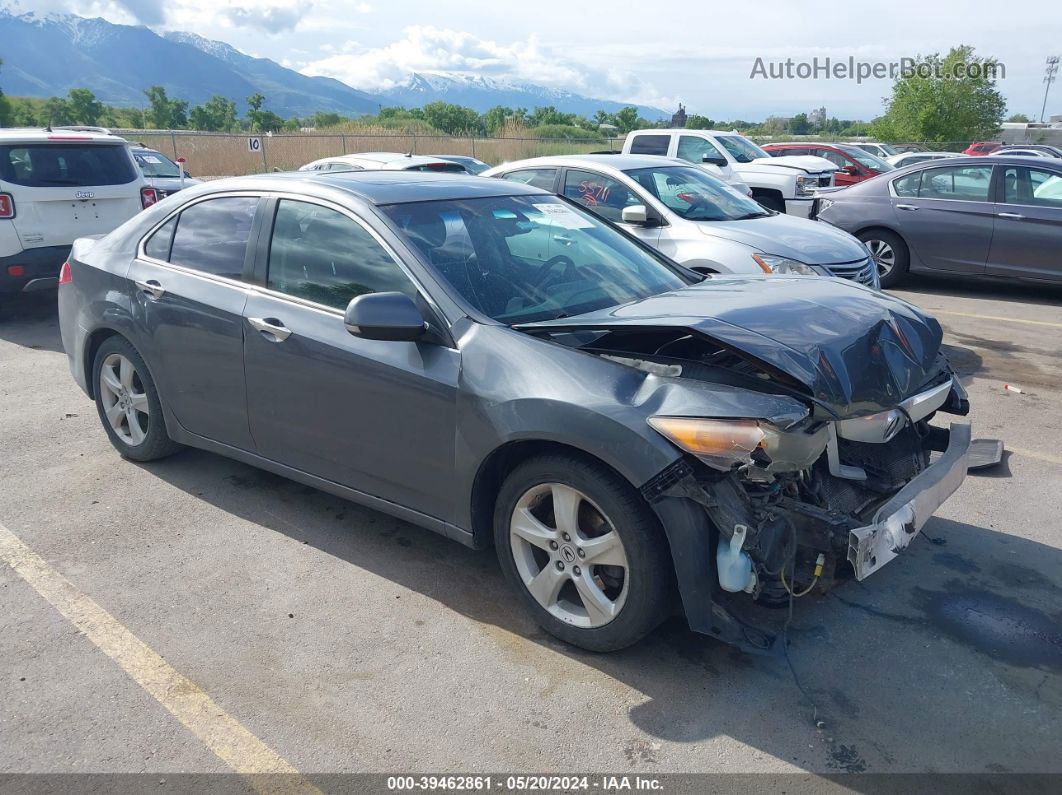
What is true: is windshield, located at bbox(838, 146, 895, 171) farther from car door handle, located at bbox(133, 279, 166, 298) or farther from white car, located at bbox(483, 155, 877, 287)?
car door handle, located at bbox(133, 279, 166, 298)

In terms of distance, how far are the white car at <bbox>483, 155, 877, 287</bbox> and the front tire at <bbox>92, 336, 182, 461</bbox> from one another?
389cm

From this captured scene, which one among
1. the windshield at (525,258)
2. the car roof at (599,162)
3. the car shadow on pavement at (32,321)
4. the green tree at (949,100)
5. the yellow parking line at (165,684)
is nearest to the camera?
the yellow parking line at (165,684)

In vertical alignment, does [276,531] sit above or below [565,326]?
below

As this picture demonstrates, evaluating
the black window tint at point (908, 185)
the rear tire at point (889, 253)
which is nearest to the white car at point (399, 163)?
the rear tire at point (889, 253)

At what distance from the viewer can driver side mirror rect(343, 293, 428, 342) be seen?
3.34m

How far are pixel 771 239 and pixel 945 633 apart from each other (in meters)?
4.62

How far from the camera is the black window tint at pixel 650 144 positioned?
15.0m

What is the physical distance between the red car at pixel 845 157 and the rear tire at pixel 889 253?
1000cm

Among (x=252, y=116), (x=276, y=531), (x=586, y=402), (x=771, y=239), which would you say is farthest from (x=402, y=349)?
(x=252, y=116)

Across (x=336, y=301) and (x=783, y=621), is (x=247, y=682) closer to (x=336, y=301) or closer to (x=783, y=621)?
(x=336, y=301)

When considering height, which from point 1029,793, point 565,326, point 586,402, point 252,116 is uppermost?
point 252,116

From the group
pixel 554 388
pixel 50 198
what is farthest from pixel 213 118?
pixel 554 388

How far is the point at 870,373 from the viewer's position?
10.7 ft

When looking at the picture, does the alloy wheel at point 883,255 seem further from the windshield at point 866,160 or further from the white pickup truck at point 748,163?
the windshield at point 866,160
